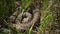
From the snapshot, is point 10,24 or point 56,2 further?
point 56,2

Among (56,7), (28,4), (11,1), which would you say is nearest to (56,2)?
(56,7)

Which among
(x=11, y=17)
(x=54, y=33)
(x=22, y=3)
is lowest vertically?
(x=54, y=33)

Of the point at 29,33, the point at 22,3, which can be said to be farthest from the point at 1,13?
the point at 29,33

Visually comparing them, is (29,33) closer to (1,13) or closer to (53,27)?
(53,27)

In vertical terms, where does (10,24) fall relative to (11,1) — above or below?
below

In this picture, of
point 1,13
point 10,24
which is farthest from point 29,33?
point 1,13

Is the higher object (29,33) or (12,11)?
(12,11)

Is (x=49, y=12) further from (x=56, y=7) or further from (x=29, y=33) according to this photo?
(x=29, y=33)
